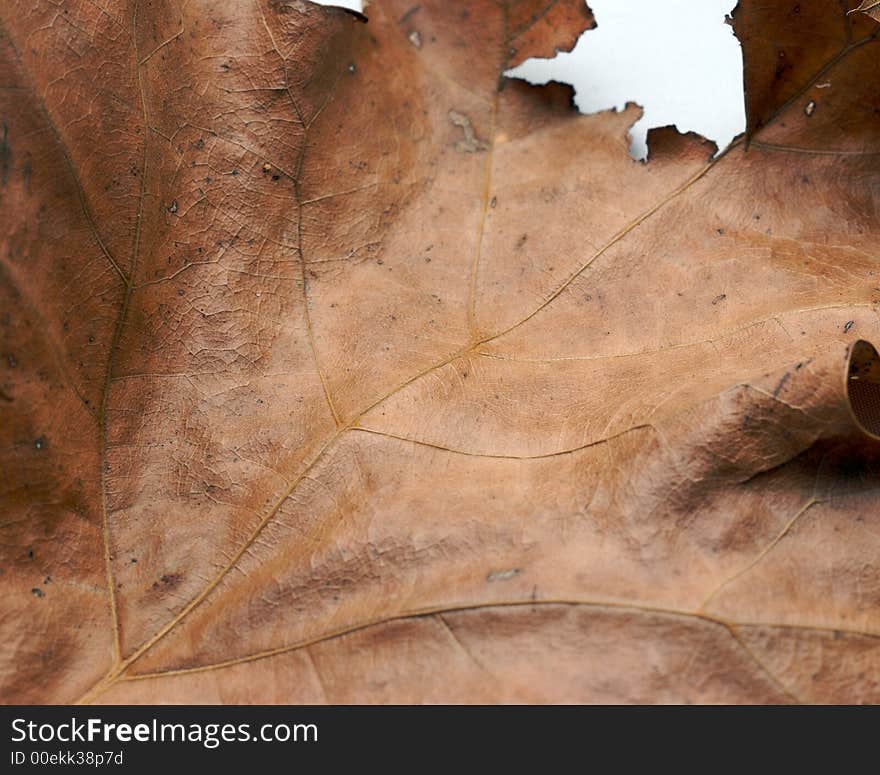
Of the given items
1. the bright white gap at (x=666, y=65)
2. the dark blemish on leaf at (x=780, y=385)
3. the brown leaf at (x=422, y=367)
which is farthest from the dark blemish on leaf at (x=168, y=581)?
the bright white gap at (x=666, y=65)

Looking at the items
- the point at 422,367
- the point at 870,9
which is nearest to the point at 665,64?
the point at 870,9

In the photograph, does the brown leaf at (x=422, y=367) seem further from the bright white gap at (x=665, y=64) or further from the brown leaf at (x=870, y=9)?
the bright white gap at (x=665, y=64)

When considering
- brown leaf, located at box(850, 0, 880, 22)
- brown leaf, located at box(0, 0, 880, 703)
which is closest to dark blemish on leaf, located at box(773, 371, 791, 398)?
brown leaf, located at box(0, 0, 880, 703)

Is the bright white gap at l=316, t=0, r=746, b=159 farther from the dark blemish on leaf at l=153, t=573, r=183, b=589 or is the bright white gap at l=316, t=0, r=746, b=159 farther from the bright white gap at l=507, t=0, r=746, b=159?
the dark blemish on leaf at l=153, t=573, r=183, b=589

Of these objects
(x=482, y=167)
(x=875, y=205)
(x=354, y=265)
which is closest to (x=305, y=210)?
(x=354, y=265)

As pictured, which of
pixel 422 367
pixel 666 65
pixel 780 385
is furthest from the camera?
pixel 666 65

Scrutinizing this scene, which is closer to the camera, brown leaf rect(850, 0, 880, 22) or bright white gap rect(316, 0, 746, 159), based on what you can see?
brown leaf rect(850, 0, 880, 22)

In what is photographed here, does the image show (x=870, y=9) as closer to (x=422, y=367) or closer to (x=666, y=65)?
(x=666, y=65)
